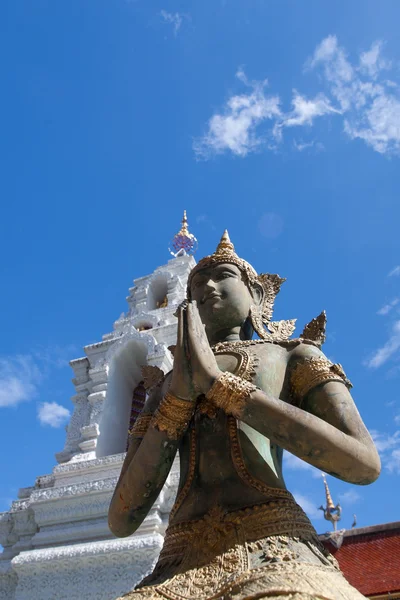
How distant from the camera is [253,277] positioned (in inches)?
132

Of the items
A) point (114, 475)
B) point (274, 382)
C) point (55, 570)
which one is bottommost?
point (274, 382)

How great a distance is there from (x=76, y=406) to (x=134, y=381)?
45.4 inches

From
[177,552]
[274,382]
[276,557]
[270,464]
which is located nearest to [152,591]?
[177,552]

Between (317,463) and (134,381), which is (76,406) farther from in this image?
(317,463)

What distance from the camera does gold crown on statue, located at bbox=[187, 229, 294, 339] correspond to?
3254 millimetres

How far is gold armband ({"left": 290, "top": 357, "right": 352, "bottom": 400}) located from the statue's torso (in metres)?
0.06

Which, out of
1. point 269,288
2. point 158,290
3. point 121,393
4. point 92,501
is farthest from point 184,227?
point 269,288

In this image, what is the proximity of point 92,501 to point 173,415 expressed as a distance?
20.6 ft

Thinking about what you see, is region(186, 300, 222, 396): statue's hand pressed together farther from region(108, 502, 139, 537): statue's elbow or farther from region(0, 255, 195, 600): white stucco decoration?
region(0, 255, 195, 600): white stucco decoration

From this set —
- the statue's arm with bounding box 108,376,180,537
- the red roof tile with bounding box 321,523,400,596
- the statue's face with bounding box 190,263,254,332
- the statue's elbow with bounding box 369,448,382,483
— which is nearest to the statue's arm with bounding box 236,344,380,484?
the statue's elbow with bounding box 369,448,382,483

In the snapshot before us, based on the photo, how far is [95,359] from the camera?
11.5 metres

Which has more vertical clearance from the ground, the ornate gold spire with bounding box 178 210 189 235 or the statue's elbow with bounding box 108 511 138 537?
the ornate gold spire with bounding box 178 210 189 235

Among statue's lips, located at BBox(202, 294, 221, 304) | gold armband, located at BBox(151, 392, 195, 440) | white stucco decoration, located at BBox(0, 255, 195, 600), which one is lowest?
gold armband, located at BBox(151, 392, 195, 440)

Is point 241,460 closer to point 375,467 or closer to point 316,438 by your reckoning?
point 316,438
